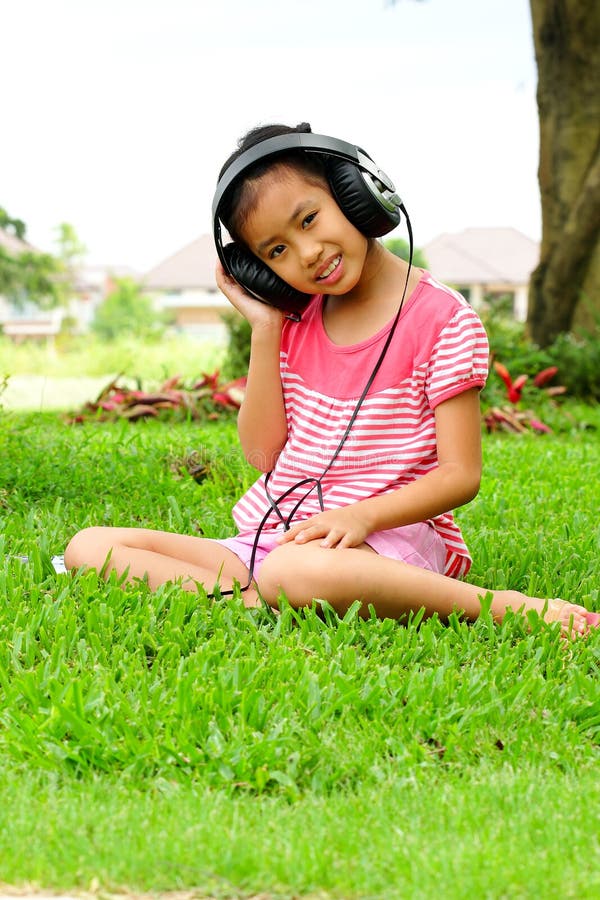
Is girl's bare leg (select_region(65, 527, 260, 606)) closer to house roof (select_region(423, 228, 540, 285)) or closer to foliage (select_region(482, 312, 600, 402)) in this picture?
foliage (select_region(482, 312, 600, 402))

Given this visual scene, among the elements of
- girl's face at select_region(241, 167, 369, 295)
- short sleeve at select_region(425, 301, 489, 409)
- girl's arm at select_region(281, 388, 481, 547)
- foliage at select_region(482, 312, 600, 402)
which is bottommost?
foliage at select_region(482, 312, 600, 402)

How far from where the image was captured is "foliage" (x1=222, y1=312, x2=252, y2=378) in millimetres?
8711

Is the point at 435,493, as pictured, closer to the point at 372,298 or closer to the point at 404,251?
the point at 372,298

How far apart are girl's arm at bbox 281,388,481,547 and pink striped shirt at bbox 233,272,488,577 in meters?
0.06

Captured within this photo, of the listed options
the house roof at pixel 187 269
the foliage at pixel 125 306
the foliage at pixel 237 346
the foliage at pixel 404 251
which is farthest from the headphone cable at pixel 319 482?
the house roof at pixel 187 269

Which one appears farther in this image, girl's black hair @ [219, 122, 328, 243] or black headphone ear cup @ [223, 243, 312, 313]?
black headphone ear cup @ [223, 243, 312, 313]

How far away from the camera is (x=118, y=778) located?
6.26 ft

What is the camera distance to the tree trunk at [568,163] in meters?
9.05

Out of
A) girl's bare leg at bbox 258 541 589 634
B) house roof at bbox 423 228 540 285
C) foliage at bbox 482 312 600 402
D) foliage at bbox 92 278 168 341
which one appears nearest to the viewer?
girl's bare leg at bbox 258 541 589 634

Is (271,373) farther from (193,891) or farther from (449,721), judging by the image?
(193,891)


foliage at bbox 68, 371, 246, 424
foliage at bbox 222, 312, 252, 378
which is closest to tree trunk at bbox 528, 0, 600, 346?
foliage at bbox 222, 312, 252, 378

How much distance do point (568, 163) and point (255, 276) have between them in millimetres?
7166

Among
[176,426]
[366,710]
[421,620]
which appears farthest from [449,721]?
[176,426]

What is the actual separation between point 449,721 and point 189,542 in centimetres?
111
